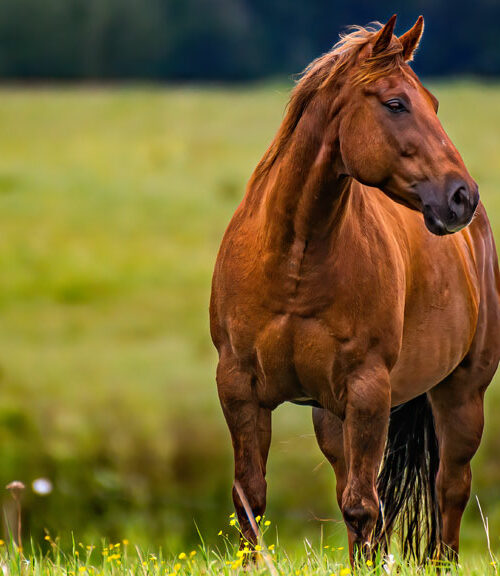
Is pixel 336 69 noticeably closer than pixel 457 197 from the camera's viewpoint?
No

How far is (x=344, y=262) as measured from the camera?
12.3 ft

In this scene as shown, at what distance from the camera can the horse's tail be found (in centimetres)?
506

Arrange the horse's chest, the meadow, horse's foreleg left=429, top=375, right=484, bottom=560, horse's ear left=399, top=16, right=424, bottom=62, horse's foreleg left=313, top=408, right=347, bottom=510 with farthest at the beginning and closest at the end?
the meadow, horse's foreleg left=429, top=375, right=484, bottom=560, horse's foreleg left=313, top=408, right=347, bottom=510, the horse's chest, horse's ear left=399, top=16, right=424, bottom=62

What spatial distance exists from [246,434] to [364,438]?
17.4 inches

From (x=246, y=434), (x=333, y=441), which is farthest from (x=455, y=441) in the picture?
(x=246, y=434)

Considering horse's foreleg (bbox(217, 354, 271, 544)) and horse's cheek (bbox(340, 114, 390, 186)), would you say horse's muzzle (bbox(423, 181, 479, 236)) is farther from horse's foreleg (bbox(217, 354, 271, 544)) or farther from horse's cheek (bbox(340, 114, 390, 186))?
horse's foreleg (bbox(217, 354, 271, 544))

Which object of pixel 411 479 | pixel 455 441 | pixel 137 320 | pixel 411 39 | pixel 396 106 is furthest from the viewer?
pixel 137 320

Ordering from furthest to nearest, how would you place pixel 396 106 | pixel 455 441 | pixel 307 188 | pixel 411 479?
1. pixel 411 479
2. pixel 455 441
3. pixel 307 188
4. pixel 396 106

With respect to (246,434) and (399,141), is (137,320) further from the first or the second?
(399,141)

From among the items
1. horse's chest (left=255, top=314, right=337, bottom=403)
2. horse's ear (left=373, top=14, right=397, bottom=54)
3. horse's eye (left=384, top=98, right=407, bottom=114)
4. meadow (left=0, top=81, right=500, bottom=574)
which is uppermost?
horse's ear (left=373, top=14, right=397, bottom=54)

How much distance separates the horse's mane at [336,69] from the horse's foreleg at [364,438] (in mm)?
892

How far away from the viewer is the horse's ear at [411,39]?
3549mm

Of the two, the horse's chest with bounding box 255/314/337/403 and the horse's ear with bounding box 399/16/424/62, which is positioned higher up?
the horse's ear with bounding box 399/16/424/62

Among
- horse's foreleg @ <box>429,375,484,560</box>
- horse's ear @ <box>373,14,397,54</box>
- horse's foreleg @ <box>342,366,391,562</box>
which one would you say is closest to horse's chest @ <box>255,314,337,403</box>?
horse's foreleg @ <box>342,366,391,562</box>
